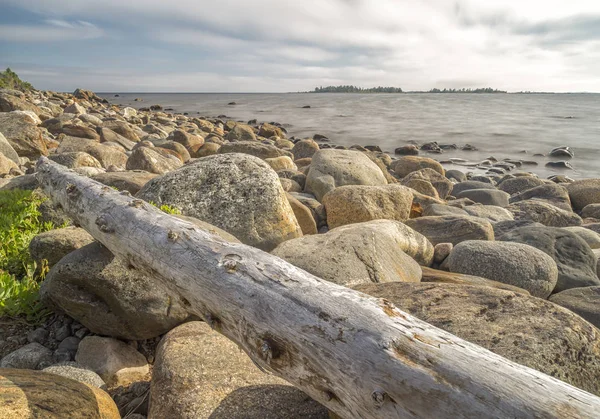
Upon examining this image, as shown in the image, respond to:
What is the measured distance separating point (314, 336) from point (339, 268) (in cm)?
236

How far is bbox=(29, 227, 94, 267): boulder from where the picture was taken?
4254mm

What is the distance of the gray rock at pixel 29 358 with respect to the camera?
3242 mm

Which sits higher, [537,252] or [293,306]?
[293,306]

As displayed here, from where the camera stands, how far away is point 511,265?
221 inches

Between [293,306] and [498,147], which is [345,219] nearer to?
[293,306]

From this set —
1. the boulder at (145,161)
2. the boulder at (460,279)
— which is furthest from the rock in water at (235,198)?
the boulder at (145,161)

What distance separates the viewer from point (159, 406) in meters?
2.61

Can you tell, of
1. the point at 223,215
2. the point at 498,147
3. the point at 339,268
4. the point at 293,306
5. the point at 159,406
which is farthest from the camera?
the point at 498,147

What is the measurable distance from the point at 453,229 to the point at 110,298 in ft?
19.2

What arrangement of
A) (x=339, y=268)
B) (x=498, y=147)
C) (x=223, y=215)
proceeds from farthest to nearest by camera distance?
(x=498, y=147) < (x=223, y=215) < (x=339, y=268)

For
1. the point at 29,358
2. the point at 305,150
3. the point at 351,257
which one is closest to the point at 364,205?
the point at 351,257

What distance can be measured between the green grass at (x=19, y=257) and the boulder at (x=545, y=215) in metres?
9.88

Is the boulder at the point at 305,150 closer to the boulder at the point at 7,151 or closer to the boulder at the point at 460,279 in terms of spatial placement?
the boulder at the point at 7,151

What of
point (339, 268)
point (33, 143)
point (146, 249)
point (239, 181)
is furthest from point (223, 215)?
point (33, 143)
